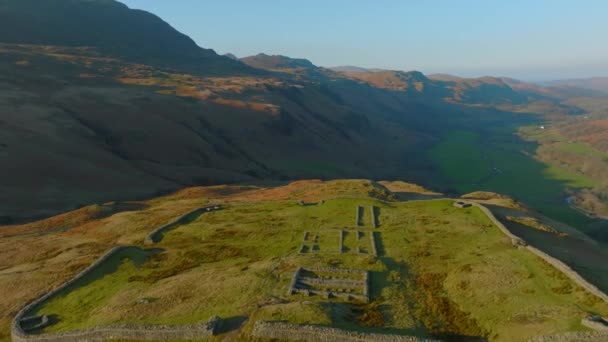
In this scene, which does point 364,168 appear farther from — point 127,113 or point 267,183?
point 127,113

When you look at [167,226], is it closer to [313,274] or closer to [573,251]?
[313,274]

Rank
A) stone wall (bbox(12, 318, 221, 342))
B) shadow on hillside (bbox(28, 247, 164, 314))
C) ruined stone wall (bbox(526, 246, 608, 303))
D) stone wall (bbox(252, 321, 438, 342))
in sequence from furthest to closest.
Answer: shadow on hillside (bbox(28, 247, 164, 314))
ruined stone wall (bbox(526, 246, 608, 303))
stone wall (bbox(12, 318, 221, 342))
stone wall (bbox(252, 321, 438, 342))

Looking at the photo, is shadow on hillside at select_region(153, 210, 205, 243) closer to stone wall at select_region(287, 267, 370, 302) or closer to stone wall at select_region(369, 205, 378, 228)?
stone wall at select_region(287, 267, 370, 302)

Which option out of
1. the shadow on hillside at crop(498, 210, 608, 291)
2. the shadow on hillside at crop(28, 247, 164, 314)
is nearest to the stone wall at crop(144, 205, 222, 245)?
the shadow on hillside at crop(28, 247, 164, 314)

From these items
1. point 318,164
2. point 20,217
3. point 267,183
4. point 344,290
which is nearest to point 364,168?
point 318,164

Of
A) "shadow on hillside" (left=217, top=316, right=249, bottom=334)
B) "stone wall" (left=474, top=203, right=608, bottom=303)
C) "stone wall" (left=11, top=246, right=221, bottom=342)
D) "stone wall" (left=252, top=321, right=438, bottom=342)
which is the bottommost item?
"stone wall" (left=11, top=246, right=221, bottom=342)

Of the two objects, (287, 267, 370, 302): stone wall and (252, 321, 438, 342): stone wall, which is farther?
(287, 267, 370, 302): stone wall

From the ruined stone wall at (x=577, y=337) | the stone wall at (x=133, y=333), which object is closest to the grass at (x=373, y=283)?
the ruined stone wall at (x=577, y=337)

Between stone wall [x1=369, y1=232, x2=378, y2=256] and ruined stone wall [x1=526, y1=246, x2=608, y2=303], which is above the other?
ruined stone wall [x1=526, y1=246, x2=608, y2=303]
